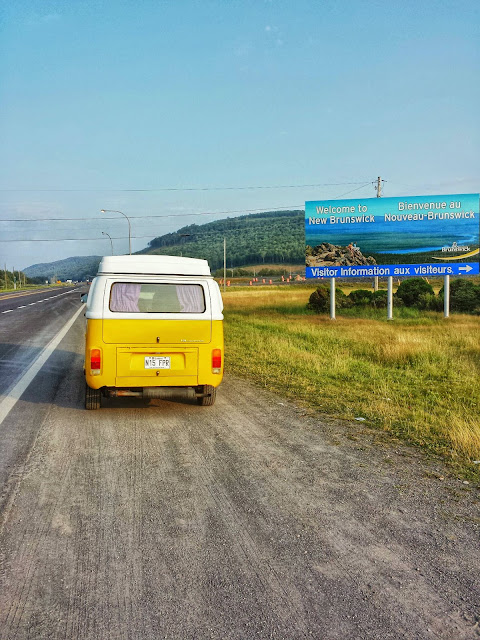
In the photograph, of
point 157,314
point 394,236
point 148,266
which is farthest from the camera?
point 394,236

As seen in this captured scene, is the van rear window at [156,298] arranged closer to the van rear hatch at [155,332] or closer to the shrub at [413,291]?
the van rear hatch at [155,332]

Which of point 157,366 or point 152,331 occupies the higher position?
point 152,331

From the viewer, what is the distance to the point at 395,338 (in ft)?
52.9

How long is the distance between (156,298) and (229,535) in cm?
418

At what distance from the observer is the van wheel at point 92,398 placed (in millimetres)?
7574

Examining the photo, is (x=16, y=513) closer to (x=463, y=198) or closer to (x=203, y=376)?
(x=203, y=376)

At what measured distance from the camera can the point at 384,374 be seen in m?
11.0

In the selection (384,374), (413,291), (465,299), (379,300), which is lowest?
(384,374)

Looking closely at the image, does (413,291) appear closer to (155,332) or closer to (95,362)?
(155,332)

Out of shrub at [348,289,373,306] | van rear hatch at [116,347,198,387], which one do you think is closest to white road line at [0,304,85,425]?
van rear hatch at [116,347,198,387]

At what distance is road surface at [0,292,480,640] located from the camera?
9.76 feet

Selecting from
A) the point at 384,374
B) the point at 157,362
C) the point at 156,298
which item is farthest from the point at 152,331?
the point at 384,374

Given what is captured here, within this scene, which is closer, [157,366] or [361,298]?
[157,366]

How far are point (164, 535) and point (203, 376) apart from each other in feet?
11.9
